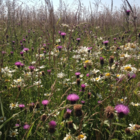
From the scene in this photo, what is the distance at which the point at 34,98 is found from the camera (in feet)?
4.56

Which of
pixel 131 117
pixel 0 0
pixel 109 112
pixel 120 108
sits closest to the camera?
pixel 109 112

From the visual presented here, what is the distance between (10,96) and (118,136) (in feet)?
2.86

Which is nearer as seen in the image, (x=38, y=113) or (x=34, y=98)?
(x=38, y=113)

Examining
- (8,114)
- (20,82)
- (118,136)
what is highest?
(20,82)

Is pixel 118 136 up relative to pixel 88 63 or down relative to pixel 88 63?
down

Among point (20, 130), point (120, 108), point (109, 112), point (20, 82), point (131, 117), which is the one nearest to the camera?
point (109, 112)

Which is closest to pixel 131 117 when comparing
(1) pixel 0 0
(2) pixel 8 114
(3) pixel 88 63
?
(3) pixel 88 63

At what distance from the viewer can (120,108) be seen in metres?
0.78

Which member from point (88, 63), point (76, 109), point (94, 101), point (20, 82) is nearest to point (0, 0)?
point (20, 82)

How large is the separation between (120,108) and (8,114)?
0.80 metres

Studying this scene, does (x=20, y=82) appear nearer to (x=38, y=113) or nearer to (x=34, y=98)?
(x=34, y=98)

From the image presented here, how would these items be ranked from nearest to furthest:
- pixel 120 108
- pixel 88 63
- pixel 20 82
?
pixel 120 108 → pixel 88 63 → pixel 20 82

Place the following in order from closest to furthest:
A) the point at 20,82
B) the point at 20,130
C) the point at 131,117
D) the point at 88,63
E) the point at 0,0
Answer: the point at 20,130, the point at 131,117, the point at 88,63, the point at 20,82, the point at 0,0

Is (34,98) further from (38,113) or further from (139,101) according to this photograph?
(139,101)
